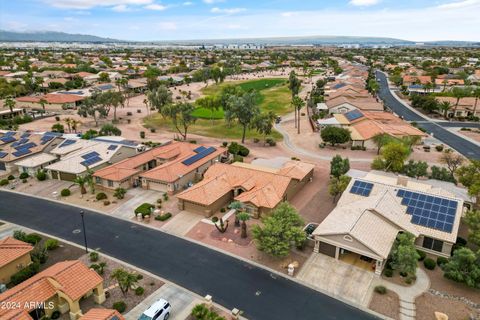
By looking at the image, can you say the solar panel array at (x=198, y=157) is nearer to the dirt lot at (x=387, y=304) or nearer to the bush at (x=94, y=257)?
the bush at (x=94, y=257)

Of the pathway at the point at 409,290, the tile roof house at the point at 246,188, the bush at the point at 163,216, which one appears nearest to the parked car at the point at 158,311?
the bush at the point at 163,216

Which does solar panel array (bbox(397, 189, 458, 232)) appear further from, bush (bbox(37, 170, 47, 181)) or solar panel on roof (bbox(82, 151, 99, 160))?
bush (bbox(37, 170, 47, 181))

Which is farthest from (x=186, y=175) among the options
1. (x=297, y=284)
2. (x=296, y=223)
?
(x=297, y=284)

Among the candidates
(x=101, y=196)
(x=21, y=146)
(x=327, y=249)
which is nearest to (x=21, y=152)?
(x=21, y=146)

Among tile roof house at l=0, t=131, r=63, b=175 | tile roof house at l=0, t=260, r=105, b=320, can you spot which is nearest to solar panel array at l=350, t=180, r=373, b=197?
tile roof house at l=0, t=260, r=105, b=320

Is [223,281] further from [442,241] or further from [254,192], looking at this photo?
[442,241]
